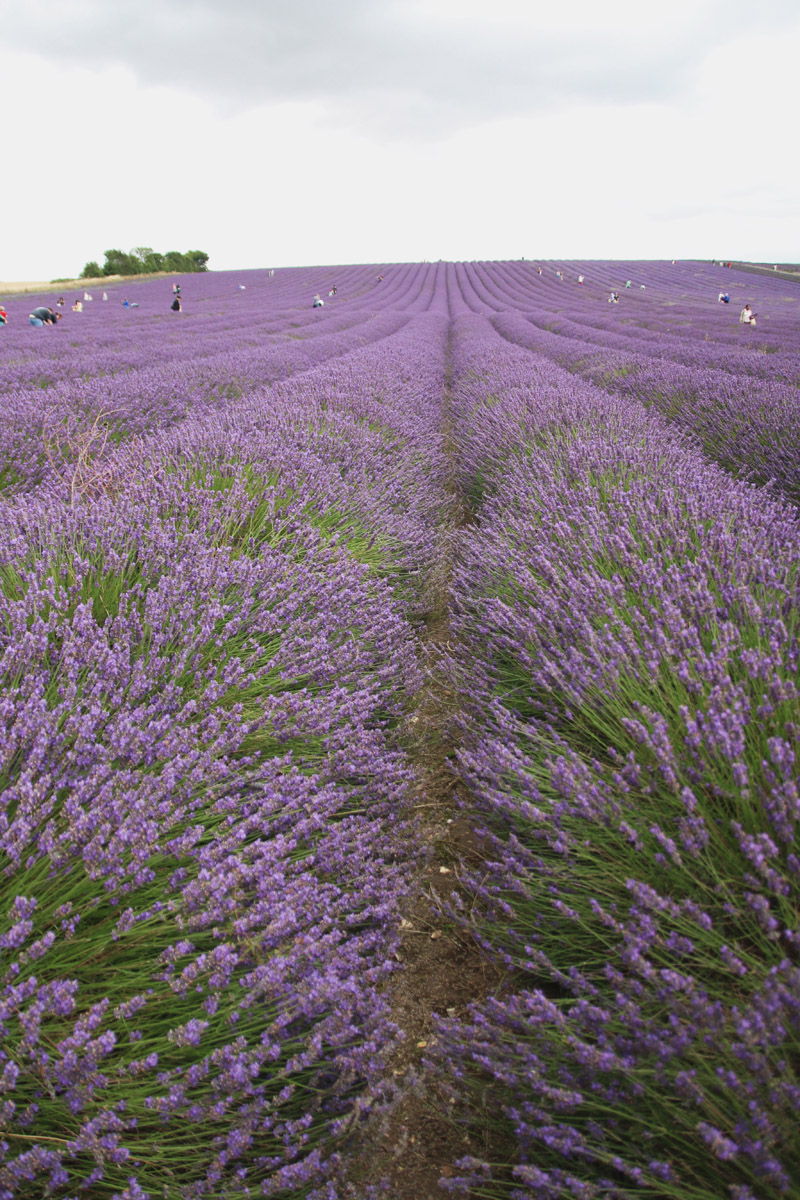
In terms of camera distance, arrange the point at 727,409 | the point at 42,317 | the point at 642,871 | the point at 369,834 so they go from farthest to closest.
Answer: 1. the point at 42,317
2. the point at 727,409
3. the point at 369,834
4. the point at 642,871

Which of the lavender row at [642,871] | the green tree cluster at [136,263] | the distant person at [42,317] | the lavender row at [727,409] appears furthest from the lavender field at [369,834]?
the green tree cluster at [136,263]

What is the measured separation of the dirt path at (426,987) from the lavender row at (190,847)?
0.09 m

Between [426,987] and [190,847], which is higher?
[190,847]

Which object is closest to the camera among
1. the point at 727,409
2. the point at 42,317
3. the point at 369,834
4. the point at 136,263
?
the point at 369,834

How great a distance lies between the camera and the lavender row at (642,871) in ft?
2.74

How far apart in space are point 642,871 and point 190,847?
793 mm

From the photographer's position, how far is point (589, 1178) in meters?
0.95

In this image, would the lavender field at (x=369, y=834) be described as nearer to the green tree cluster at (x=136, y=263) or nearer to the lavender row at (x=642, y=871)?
the lavender row at (x=642, y=871)

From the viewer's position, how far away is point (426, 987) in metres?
1.55

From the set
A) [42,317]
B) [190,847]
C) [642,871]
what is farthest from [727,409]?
[42,317]

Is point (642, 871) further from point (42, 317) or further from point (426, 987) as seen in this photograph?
point (42, 317)

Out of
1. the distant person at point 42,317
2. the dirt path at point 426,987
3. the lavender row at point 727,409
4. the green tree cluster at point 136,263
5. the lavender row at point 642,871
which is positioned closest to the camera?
the lavender row at point 642,871

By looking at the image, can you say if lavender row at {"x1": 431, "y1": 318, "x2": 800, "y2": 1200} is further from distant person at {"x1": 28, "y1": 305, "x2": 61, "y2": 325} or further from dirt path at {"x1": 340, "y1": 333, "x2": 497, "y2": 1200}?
distant person at {"x1": 28, "y1": 305, "x2": 61, "y2": 325}

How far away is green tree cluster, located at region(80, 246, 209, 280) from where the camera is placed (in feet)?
123
